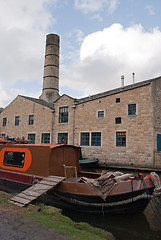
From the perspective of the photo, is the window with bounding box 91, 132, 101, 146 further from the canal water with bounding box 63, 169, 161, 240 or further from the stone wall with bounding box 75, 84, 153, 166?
the canal water with bounding box 63, 169, 161, 240

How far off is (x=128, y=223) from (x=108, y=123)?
1170cm

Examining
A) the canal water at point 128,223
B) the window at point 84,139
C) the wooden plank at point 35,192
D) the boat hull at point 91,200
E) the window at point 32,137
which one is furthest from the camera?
the window at point 32,137

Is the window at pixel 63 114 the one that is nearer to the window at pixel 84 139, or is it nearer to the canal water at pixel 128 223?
the window at pixel 84 139

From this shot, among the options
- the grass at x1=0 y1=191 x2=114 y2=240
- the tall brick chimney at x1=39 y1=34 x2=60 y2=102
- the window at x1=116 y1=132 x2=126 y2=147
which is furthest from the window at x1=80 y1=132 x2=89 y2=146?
the grass at x1=0 y1=191 x2=114 y2=240

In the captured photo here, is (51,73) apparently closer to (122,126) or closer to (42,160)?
(122,126)

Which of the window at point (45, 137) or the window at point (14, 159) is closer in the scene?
the window at point (14, 159)

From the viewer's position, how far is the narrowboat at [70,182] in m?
6.34

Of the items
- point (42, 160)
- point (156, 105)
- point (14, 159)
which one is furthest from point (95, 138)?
point (42, 160)

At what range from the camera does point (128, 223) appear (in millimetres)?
6145

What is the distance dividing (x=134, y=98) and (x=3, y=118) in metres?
18.6

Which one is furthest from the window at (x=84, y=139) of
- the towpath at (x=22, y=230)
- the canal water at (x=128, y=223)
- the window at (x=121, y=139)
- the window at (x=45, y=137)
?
the towpath at (x=22, y=230)

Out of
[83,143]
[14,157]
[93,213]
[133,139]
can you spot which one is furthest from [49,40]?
[93,213]

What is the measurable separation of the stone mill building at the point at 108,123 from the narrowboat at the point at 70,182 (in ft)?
16.2

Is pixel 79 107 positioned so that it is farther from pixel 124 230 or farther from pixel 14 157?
pixel 124 230
